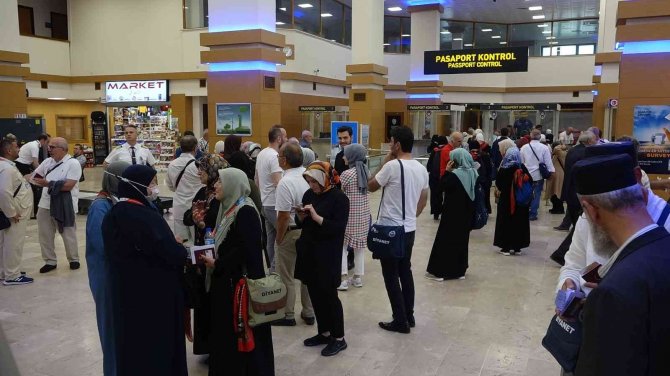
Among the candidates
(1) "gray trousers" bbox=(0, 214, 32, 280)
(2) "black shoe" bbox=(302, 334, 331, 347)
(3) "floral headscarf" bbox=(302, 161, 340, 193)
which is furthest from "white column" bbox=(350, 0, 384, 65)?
(2) "black shoe" bbox=(302, 334, 331, 347)

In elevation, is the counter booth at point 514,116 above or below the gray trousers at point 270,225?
above

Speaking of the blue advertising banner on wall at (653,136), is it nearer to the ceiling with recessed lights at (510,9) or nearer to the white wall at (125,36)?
the ceiling with recessed lights at (510,9)

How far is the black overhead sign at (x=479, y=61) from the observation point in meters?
14.9

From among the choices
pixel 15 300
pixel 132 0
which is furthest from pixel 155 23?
pixel 15 300

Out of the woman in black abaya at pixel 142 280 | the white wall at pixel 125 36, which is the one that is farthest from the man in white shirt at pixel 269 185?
the white wall at pixel 125 36

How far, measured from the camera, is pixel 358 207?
4.93 metres

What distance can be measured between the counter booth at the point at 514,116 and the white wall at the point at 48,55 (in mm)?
15704

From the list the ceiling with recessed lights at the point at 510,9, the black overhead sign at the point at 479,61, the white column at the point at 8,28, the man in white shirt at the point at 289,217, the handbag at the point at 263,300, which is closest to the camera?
the handbag at the point at 263,300

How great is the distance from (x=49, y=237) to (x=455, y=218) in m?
4.85

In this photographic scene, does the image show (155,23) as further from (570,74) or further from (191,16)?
(570,74)

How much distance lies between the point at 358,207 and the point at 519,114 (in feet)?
54.6

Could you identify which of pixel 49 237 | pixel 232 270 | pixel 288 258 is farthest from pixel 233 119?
pixel 232 270

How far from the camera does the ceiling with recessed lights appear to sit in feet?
66.7

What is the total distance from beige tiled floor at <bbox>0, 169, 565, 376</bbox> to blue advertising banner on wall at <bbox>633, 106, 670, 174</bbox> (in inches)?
73.2
